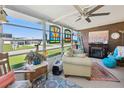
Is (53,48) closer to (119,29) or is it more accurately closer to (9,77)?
(9,77)

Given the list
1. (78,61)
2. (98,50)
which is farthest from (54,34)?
(98,50)

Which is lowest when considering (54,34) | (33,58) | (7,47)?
(33,58)

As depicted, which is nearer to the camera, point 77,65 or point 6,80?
point 6,80

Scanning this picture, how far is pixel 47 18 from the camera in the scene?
4.36 m

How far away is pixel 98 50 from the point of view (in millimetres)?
7285

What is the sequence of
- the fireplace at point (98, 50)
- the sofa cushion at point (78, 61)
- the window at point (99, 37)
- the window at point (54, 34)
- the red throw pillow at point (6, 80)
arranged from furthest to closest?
the window at point (99, 37)
the fireplace at point (98, 50)
the window at point (54, 34)
the sofa cushion at point (78, 61)
the red throw pillow at point (6, 80)

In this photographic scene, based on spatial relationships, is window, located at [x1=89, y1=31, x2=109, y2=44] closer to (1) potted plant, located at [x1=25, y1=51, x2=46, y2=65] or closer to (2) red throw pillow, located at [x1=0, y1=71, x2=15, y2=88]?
(1) potted plant, located at [x1=25, y1=51, x2=46, y2=65]

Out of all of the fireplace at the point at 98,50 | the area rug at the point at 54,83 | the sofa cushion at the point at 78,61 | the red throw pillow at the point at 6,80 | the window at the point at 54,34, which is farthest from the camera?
the fireplace at the point at 98,50

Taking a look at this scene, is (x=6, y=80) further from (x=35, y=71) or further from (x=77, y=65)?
(x=77, y=65)

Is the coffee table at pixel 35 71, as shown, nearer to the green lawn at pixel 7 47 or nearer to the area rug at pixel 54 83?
the area rug at pixel 54 83

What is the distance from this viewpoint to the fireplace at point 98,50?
7.00 metres

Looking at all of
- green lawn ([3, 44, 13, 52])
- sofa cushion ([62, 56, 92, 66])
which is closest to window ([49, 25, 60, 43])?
sofa cushion ([62, 56, 92, 66])

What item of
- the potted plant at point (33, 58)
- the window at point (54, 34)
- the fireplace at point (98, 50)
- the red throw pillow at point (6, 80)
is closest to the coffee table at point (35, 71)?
the potted plant at point (33, 58)

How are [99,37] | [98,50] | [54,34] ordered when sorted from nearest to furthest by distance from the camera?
1. [54,34]
2. [98,50]
3. [99,37]
